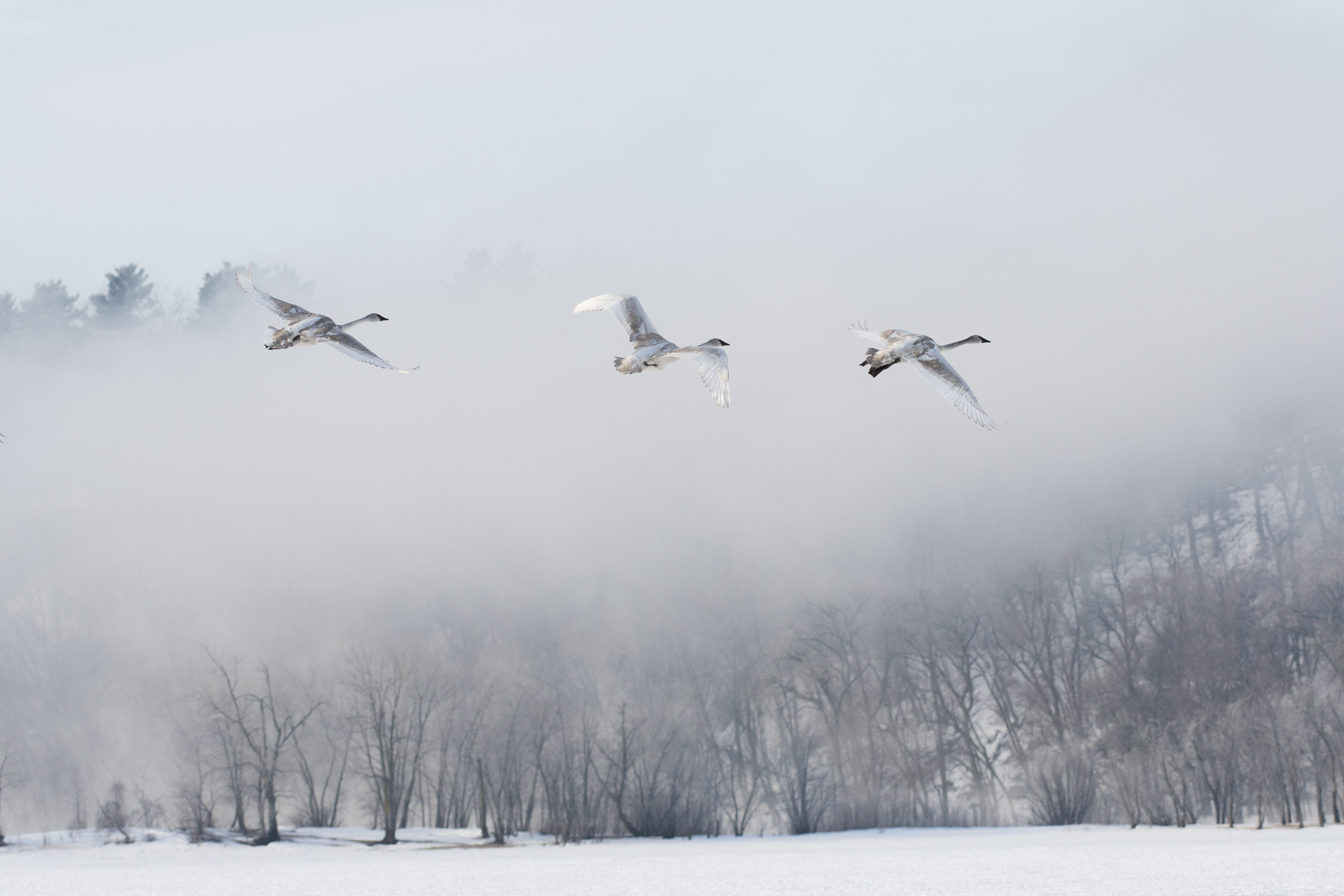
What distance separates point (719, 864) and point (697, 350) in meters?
33.4

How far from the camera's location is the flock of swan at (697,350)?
17.7 m

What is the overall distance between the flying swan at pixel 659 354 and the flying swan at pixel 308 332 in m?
3.35

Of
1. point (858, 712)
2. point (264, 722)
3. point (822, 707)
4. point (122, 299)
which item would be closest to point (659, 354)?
point (264, 722)

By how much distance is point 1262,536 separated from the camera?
107 meters

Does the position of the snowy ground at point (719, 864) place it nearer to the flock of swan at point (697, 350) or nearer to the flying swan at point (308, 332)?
the flock of swan at point (697, 350)

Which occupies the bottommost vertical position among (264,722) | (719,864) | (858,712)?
(719,864)

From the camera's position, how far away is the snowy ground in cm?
3775

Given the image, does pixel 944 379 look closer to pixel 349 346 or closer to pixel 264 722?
pixel 349 346

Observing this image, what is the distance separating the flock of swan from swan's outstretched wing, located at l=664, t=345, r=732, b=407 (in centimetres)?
1

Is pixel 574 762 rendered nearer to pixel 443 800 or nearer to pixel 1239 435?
pixel 443 800

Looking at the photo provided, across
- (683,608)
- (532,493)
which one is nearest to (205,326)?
(532,493)

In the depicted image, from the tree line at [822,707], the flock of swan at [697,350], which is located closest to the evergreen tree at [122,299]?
the tree line at [822,707]

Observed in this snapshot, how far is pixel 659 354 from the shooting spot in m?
19.2

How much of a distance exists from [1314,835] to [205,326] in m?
133
